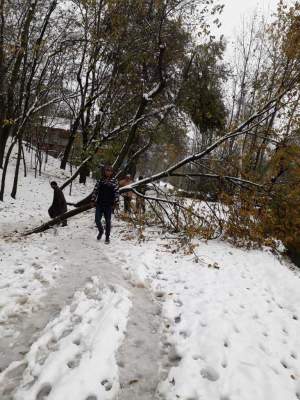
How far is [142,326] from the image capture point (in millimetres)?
4840

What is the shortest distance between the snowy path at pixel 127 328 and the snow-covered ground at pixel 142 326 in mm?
14

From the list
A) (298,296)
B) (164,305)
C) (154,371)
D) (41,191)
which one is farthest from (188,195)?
(41,191)

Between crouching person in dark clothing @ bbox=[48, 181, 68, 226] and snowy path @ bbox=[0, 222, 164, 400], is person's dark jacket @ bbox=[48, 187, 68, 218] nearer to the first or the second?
crouching person in dark clothing @ bbox=[48, 181, 68, 226]

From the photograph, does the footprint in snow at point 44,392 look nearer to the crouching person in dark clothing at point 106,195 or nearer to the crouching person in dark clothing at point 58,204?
the crouching person in dark clothing at point 106,195

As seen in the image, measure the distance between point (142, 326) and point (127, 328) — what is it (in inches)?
10.3

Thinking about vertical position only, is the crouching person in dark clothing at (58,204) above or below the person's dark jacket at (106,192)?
below

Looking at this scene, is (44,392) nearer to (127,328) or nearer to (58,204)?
(127,328)

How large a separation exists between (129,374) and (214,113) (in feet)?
54.5

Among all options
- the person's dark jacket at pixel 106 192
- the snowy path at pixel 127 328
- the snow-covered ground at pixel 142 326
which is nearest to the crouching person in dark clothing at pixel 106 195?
the person's dark jacket at pixel 106 192

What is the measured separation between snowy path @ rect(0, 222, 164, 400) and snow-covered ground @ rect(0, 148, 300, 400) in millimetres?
14

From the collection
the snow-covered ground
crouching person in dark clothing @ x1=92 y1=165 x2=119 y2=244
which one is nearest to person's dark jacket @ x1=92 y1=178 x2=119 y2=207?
crouching person in dark clothing @ x1=92 y1=165 x2=119 y2=244

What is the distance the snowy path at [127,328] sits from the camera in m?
3.50

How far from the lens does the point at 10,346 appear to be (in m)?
3.97

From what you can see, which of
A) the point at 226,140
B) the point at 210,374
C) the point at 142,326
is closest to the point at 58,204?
the point at 226,140
